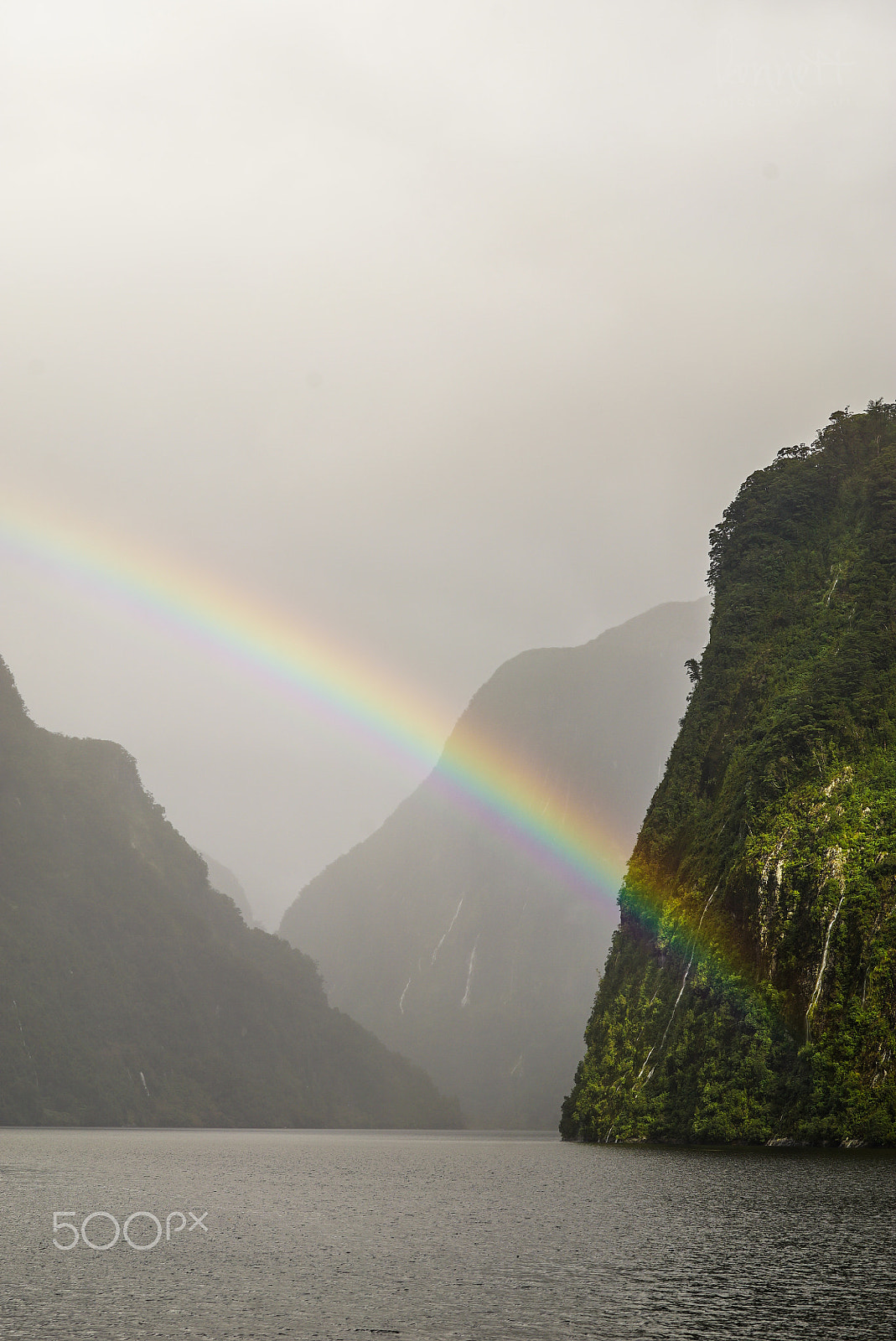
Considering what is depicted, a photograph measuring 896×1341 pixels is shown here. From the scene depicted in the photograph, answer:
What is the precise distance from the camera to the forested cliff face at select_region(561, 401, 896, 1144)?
67.2m

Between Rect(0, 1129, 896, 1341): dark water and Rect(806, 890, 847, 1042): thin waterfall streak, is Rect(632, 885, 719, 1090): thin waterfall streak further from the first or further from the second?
Rect(0, 1129, 896, 1341): dark water

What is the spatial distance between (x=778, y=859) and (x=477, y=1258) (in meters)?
48.9

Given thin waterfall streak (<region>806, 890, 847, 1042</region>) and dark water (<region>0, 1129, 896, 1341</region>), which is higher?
thin waterfall streak (<region>806, 890, 847, 1042</region>)

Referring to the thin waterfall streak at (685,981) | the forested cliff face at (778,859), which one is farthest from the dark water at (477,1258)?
the thin waterfall streak at (685,981)

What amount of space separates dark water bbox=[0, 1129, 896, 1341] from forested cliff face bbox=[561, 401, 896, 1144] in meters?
12.0

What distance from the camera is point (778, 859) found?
74500 mm

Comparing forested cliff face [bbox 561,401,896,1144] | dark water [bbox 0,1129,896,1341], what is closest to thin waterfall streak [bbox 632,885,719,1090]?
forested cliff face [bbox 561,401,896,1144]

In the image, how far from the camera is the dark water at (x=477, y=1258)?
71.8 feet

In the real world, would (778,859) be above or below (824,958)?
above

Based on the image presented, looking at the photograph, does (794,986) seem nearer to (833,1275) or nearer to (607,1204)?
(607,1204)

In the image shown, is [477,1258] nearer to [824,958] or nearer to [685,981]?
[824,958]

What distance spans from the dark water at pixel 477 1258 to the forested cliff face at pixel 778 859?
1204 cm

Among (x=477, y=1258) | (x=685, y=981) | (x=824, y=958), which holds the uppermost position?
(x=824, y=958)

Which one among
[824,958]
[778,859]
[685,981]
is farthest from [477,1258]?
[685,981]
